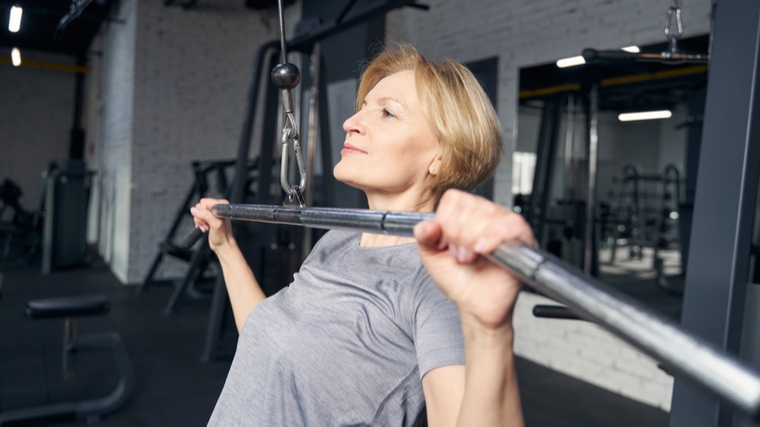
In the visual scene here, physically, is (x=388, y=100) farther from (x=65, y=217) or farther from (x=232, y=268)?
(x=65, y=217)

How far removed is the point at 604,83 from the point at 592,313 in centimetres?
367

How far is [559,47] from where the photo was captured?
3338 mm

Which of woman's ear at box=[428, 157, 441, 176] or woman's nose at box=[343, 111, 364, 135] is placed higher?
woman's nose at box=[343, 111, 364, 135]

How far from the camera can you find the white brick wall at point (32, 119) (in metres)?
9.97

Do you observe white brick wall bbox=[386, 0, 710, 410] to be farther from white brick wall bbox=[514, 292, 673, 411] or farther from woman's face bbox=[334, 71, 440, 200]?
woman's face bbox=[334, 71, 440, 200]

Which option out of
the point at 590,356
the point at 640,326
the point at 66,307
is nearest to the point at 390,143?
the point at 640,326

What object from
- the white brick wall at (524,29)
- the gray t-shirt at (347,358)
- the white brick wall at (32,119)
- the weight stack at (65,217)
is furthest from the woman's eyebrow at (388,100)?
the white brick wall at (32,119)

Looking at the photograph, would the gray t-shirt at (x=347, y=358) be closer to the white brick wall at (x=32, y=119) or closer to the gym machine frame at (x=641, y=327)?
the gym machine frame at (x=641, y=327)

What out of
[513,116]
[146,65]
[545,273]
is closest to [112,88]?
[146,65]

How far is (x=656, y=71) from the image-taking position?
3.70m

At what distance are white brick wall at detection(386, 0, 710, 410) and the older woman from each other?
1755 mm

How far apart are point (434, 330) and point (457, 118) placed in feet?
1.39

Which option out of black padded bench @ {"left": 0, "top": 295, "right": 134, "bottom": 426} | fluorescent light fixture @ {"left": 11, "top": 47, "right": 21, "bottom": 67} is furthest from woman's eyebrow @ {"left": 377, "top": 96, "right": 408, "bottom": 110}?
black padded bench @ {"left": 0, "top": 295, "right": 134, "bottom": 426}

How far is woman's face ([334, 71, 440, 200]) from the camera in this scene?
100cm
